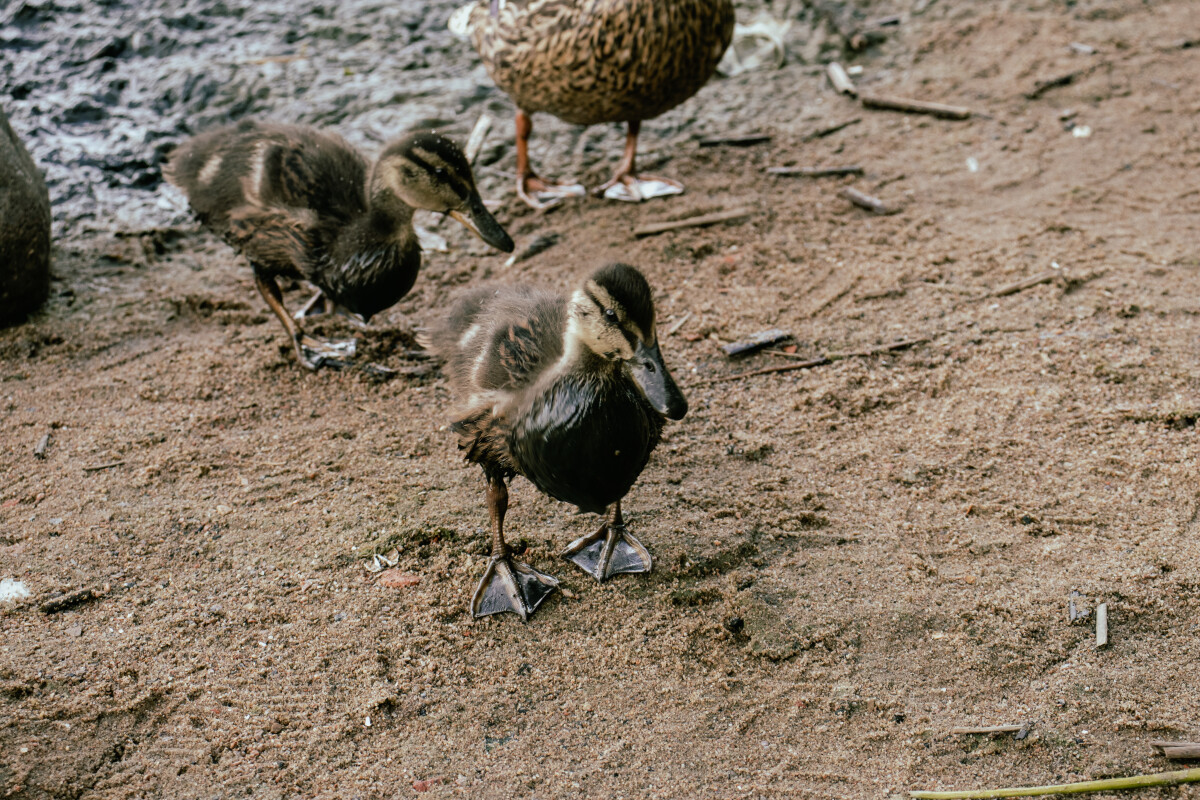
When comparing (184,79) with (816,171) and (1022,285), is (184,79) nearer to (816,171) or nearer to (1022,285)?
(816,171)

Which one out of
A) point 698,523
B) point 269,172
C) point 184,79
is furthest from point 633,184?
point 184,79

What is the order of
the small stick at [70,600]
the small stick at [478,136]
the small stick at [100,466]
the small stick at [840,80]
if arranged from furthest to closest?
the small stick at [840,80] → the small stick at [478,136] → the small stick at [100,466] → the small stick at [70,600]

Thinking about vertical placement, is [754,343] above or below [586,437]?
below

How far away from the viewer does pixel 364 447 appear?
421cm

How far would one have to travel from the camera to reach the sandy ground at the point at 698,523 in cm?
286

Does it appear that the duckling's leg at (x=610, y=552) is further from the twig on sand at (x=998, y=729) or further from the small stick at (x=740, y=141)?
the small stick at (x=740, y=141)

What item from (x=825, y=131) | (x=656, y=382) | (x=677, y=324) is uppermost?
(x=656, y=382)

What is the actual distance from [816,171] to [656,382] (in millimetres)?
3828

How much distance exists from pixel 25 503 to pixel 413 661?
1.90m

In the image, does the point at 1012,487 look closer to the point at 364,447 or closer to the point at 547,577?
the point at 547,577

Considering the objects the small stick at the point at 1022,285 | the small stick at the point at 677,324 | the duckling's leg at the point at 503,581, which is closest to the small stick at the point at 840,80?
the small stick at the point at 1022,285

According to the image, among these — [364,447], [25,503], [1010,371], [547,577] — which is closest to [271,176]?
[364,447]

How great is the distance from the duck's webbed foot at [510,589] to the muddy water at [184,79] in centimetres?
391

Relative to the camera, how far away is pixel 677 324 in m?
4.98
